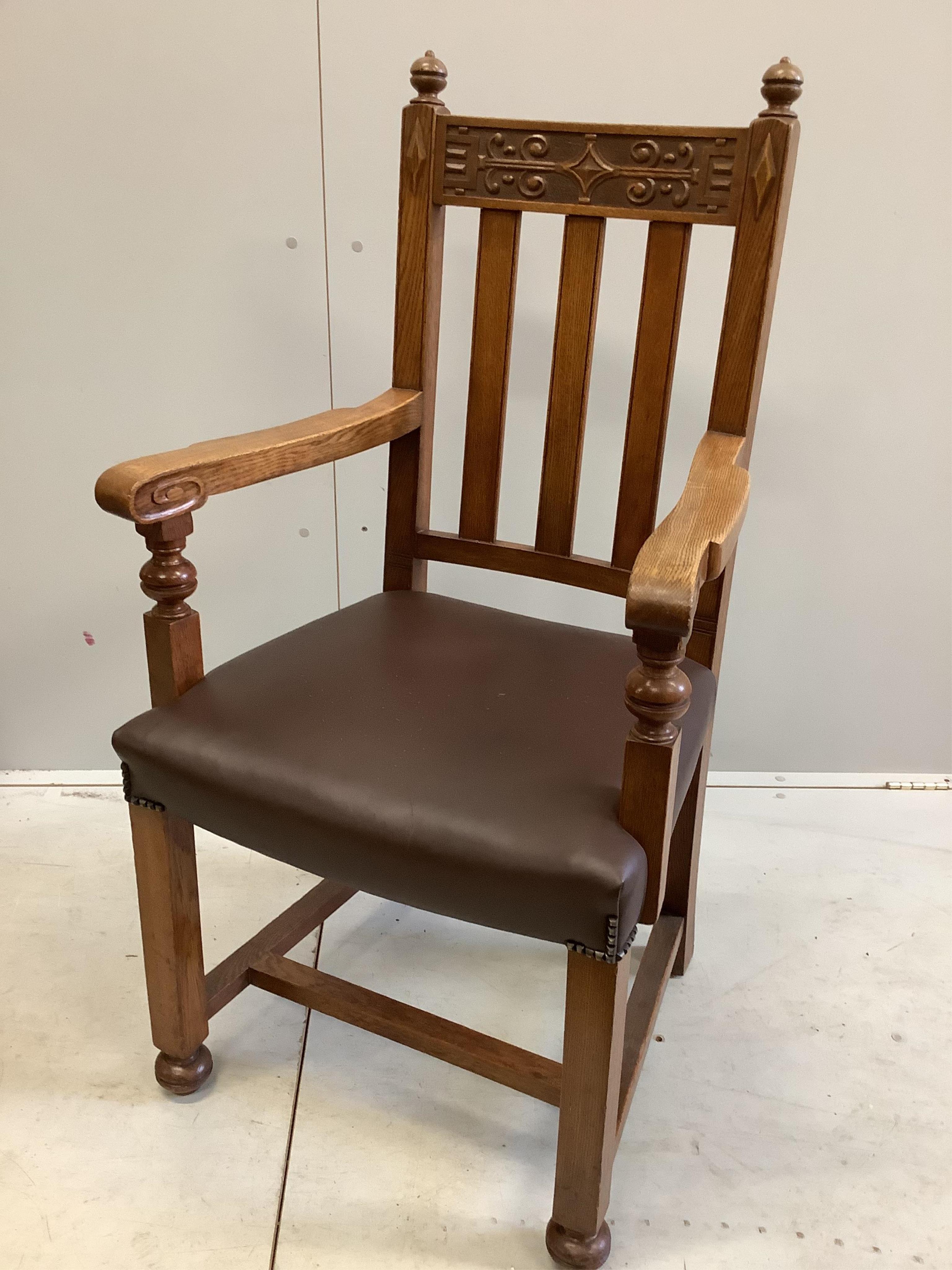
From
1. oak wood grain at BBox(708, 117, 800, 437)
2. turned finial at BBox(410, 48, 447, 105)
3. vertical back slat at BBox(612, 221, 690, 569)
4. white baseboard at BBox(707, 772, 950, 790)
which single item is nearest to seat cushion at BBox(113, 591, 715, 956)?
vertical back slat at BBox(612, 221, 690, 569)

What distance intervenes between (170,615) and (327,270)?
73cm

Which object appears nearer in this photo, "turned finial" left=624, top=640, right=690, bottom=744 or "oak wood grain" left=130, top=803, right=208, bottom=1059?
"turned finial" left=624, top=640, right=690, bottom=744

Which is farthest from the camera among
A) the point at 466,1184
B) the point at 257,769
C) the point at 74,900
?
the point at 74,900

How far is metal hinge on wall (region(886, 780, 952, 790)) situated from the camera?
1850 mm

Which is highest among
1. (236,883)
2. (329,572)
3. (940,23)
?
(940,23)

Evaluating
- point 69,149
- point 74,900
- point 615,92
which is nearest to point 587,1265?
point 74,900

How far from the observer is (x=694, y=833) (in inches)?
50.3

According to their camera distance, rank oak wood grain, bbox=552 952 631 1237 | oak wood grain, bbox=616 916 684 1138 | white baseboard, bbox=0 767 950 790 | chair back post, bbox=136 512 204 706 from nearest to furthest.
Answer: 1. oak wood grain, bbox=552 952 631 1237
2. chair back post, bbox=136 512 204 706
3. oak wood grain, bbox=616 916 684 1138
4. white baseboard, bbox=0 767 950 790

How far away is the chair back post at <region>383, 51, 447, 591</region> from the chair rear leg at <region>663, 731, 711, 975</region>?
1.45 ft

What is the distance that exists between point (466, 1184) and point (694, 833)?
487 millimetres

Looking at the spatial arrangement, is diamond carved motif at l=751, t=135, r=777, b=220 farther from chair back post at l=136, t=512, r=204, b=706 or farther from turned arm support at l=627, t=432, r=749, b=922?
chair back post at l=136, t=512, r=204, b=706

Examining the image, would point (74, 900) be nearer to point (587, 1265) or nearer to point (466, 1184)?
point (466, 1184)

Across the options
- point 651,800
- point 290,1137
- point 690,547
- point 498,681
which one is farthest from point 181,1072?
point 690,547

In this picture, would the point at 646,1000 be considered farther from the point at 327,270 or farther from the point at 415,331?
the point at 327,270
